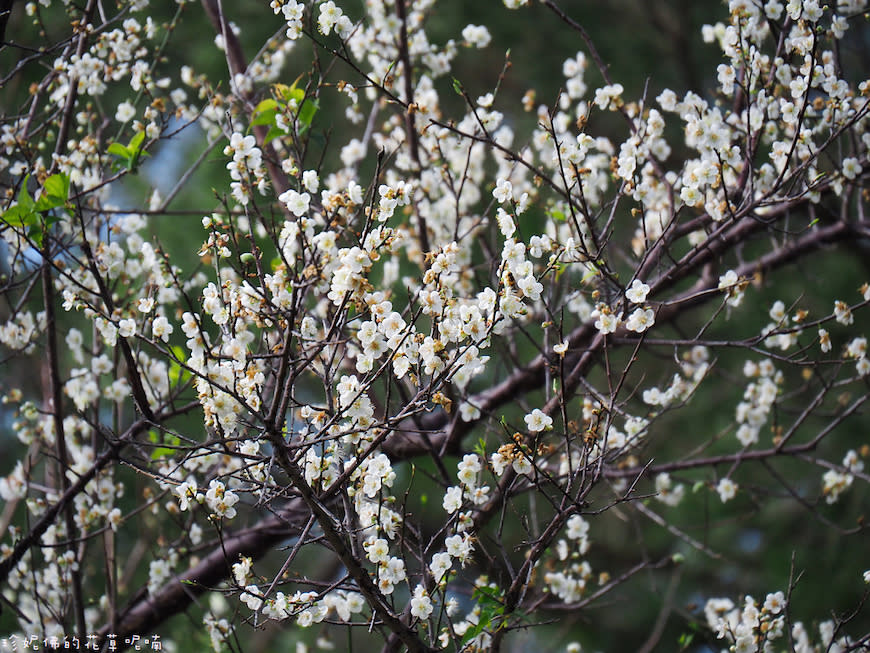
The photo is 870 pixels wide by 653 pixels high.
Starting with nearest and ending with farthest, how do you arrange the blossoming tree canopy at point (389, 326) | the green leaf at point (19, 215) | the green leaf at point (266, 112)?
1. the blossoming tree canopy at point (389, 326)
2. the green leaf at point (19, 215)
3. the green leaf at point (266, 112)

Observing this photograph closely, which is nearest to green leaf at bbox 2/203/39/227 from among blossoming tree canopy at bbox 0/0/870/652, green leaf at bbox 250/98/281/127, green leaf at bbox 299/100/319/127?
blossoming tree canopy at bbox 0/0/870/652

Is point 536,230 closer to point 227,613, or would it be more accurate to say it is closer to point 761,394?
point 761,394

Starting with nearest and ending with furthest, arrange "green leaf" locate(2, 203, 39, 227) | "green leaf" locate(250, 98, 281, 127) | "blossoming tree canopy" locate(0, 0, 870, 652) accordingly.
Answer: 1. "blossoming tree canopy" locate(0, 0, 870, 652)
2. "green leaf" locate(2, 203, 39, 227)
3. "green leaf" locate(250, 98, 281, 127)

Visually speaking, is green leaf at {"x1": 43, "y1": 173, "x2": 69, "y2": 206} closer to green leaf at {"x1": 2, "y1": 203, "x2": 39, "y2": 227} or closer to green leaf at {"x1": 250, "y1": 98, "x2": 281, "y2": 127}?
green leaf at {"x1": 2, "y1": 203, "x2": 39, "y2": 227}

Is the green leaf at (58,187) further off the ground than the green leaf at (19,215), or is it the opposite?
the green leaf at (58,187)

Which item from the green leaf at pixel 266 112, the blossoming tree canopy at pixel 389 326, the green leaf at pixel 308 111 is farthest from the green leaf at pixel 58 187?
the green leaf at pixel 308 111

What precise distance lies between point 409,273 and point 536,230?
0.83 m

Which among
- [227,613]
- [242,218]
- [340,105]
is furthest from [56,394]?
[340,105]

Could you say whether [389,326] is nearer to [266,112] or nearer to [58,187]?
[266,112]

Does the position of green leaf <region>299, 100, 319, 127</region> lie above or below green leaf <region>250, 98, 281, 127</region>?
below

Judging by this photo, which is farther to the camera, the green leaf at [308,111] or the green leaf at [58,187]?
the green leaf at [308,111]

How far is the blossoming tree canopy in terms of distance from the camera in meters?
1.72

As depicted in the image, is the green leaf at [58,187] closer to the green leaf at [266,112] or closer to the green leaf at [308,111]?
the green leaf at [266,112]

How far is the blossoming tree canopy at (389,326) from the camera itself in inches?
67.9
